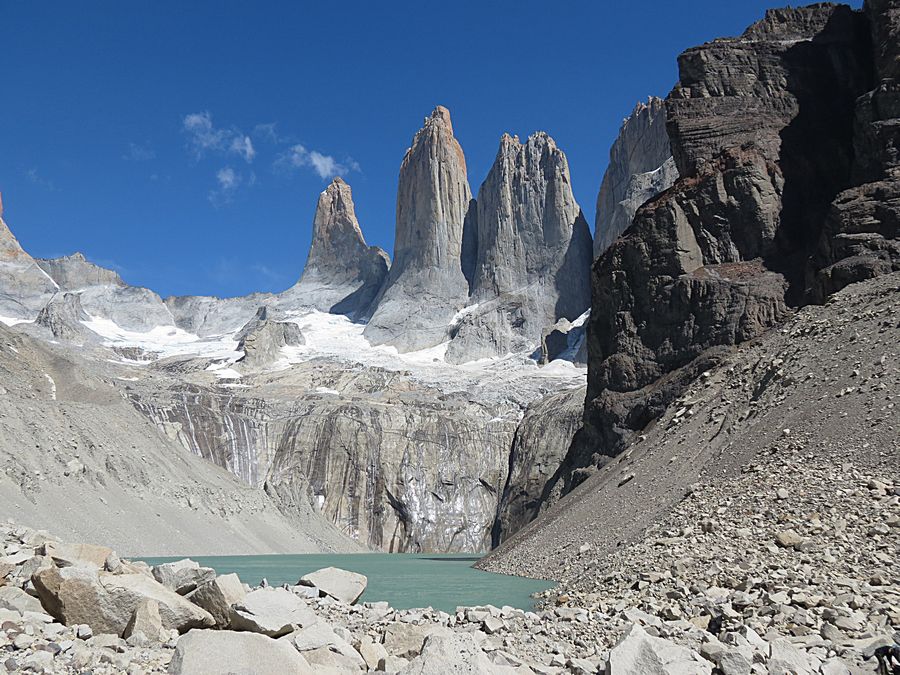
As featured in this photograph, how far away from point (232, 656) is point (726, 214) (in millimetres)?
41038

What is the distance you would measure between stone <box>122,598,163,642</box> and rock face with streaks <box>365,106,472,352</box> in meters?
157

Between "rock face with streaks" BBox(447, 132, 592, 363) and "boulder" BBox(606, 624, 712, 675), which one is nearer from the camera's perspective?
"boulder" BBox(606, 624, 712, 675)

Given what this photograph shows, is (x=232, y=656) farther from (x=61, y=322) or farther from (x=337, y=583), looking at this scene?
(x=61, y=322)

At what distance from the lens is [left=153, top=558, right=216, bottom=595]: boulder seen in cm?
1213

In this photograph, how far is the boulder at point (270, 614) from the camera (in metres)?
10.4

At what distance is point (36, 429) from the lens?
163 feet

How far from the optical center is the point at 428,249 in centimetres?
17575

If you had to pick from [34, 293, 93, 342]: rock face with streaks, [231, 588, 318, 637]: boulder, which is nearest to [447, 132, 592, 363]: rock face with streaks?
[34, 293, 93, 342]: rock face with streaks

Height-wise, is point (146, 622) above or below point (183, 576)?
below

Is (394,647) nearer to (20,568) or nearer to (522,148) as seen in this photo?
(20,568)

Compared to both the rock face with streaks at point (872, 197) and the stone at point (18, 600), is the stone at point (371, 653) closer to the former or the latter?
the stone at point (18, 600)

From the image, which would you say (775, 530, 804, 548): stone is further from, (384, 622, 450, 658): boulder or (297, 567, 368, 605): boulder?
(384, 622, 450, 658): boulder

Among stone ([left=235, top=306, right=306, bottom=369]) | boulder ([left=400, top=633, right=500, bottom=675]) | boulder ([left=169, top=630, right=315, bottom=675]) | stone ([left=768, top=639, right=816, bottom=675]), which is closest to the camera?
boulder ([left=169, top=630, right=315, bottom=675])

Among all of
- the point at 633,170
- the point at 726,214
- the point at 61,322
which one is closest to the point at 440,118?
the point at 633,170
